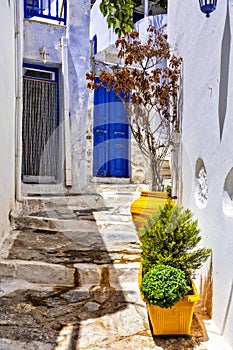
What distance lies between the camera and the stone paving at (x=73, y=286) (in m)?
2.36

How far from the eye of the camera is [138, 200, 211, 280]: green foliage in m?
2.54

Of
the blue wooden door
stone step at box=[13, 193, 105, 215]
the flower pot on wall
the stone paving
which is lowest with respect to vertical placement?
the stone paving

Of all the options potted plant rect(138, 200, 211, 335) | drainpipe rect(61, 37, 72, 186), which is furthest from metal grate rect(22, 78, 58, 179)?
potted plant rect(138, 200, 211, 335)

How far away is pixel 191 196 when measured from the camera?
3.59 m

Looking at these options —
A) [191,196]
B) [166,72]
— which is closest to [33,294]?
[191,196]

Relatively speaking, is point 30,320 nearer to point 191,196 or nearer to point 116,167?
point 191,196

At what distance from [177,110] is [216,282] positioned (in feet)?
7.88

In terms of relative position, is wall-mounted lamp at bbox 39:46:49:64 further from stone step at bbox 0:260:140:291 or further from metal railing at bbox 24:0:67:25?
stone step at bbox 0:260:140:291

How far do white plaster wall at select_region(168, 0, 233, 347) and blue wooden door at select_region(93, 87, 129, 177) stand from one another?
4.11 m

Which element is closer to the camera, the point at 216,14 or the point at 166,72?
the point at 216,14

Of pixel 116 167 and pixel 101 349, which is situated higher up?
pixel 116 167

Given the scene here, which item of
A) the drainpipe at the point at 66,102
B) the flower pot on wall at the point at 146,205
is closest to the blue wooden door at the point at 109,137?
the drainpipe at the point at 66,102

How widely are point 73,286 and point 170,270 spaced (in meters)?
1.27

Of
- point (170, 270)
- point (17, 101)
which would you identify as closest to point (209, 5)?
point (170, 270)
